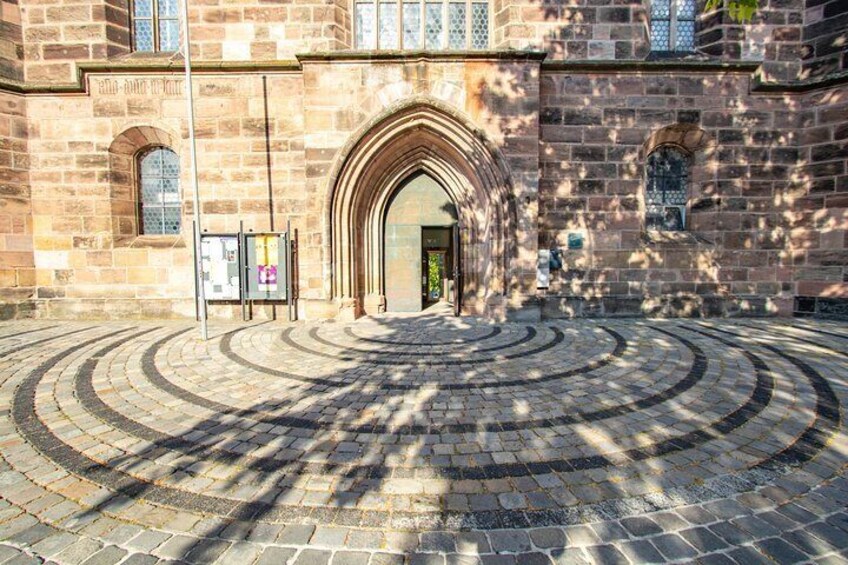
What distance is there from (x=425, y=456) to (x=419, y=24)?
29.6 ft

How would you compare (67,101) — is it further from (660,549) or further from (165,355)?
(660,549)

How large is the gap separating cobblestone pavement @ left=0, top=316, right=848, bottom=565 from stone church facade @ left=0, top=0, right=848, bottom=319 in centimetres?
285

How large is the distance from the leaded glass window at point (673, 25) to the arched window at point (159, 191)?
1118 cm

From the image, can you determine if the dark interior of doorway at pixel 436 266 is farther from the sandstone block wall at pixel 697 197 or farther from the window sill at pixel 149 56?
the window sill at pixel 149 56

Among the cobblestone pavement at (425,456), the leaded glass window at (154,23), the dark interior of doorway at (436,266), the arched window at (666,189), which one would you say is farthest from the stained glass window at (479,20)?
the cobblestone pavement at (425,456)

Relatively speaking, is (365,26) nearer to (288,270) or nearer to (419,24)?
(419,24)

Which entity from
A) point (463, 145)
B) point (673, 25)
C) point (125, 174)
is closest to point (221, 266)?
point (125, 174)

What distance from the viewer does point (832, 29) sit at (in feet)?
25.5

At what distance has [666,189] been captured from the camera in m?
8.59

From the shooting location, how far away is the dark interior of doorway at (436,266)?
10.1 meters

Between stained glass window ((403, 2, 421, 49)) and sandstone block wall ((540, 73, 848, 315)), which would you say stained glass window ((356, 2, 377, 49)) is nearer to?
stained glass window ((403, 2, 421, 49))

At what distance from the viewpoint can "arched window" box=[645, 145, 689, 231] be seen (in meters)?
8.56

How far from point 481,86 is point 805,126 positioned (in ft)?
23.0

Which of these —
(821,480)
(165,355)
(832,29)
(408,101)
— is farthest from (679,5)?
(165,355)
